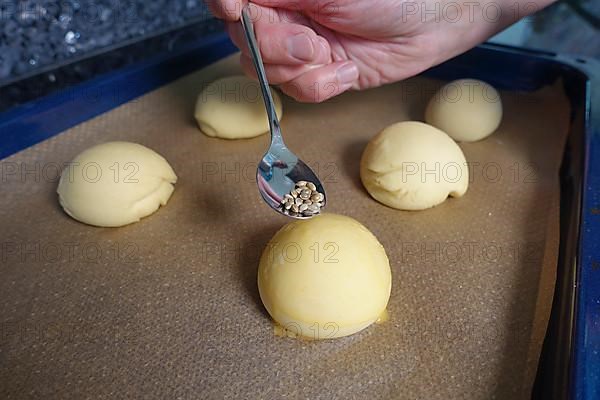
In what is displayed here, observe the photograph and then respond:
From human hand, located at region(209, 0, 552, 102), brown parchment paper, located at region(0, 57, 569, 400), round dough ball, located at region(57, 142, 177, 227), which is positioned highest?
human hand, located at region(209, 0, 552, 102)

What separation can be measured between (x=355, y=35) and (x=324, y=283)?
590 mm

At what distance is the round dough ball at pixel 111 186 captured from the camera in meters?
0.92

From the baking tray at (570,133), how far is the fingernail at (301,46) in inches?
17.1

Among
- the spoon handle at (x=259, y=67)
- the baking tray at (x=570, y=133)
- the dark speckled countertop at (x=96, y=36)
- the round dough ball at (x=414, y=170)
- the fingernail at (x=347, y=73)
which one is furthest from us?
the dark speckled countertop at (x=96, y=36)

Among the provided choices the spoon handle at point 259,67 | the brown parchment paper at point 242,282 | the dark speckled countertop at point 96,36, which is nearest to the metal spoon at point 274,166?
the spoon handle at point 259,67

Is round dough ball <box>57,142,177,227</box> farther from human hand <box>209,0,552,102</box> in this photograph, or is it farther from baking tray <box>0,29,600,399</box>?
human hand <box>209,0,552,102</box>

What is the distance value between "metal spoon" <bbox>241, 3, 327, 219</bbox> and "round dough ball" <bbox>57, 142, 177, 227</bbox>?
223mm

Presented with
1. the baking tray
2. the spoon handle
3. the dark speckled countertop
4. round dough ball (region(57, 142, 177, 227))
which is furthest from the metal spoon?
the dark speckled countertop

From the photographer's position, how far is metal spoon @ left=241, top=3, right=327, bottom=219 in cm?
85

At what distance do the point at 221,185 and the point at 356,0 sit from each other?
1.44 feet

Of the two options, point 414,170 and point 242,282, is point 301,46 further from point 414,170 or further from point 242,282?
point 242,282

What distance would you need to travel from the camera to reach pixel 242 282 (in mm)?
848

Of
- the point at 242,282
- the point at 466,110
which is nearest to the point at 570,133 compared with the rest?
the point at 466,110

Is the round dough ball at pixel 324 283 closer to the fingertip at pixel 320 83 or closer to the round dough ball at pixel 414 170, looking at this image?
the round dough ball at pixel 414 170
